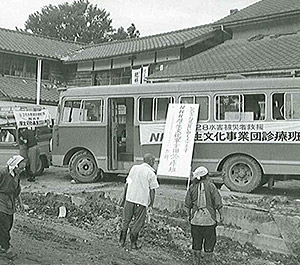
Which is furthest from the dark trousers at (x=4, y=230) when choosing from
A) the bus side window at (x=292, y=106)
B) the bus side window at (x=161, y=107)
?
the bus side window at (x=292, y=106)

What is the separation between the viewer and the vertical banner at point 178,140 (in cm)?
1210

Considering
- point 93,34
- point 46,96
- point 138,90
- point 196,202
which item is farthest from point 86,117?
point 93,34

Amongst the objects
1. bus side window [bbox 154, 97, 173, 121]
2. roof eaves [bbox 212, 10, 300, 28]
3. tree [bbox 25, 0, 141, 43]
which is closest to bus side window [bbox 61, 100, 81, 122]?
bus side window [bbox 154, 97, 173, 121]

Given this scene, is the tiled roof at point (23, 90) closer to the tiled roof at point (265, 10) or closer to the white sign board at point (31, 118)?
the white sign board at point (31, 118)

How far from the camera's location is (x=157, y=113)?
1318 cm

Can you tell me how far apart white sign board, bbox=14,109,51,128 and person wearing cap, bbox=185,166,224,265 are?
855 cm

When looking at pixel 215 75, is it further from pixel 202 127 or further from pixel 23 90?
pixel 23 90

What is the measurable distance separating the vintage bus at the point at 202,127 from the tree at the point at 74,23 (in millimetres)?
40135

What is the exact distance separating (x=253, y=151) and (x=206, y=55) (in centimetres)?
883

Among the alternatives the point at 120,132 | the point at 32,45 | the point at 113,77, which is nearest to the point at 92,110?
the point at 120,132

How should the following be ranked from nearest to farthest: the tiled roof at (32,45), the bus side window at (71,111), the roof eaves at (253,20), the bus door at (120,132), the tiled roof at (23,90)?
the bus door at (120,132)
the bus side window at (71,111)
the roof eaves at (253,20)
the tiled roof at (23,90)
the tiled roof at (32,45)

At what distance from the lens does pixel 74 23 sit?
5469 centimetres

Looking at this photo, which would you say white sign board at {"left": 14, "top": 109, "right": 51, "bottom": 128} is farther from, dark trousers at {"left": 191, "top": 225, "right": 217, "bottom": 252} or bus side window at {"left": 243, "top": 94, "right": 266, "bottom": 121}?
dark trousers at {"left": 191, "top": 225, "right": 217, "bottom": 252}

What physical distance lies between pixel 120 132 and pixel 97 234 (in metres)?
4.44
